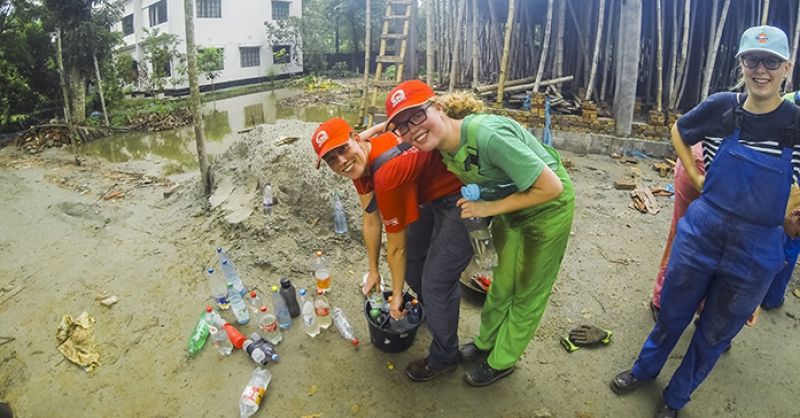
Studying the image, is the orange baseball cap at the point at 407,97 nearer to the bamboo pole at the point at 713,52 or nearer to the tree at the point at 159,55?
the bamboo pole at the point at 713,52

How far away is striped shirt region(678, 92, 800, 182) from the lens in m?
2.24

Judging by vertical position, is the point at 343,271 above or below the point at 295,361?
above

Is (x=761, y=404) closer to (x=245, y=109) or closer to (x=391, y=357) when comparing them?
(x=391, y=357)

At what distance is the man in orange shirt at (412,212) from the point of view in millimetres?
2527

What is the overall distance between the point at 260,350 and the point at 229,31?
71.6 ft

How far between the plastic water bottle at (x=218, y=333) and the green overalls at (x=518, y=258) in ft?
6.88

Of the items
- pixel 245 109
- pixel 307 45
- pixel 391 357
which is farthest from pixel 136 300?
pixel 307 45

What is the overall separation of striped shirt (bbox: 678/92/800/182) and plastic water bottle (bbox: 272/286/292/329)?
3252mm

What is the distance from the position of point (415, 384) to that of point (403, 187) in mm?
1568

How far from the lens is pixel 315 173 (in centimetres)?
530

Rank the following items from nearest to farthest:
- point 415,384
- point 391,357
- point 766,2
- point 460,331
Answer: point 415,384
point 391,357
point 460,331
point 766,2

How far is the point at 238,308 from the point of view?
395 centimetres

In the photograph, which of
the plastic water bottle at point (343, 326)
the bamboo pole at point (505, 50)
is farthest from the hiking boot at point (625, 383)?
the bamboo pole at point (505, 50)

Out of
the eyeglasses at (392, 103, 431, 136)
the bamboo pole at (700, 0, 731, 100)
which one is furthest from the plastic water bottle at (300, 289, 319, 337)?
the bamboo pole at (700, 0, 731, 100)
